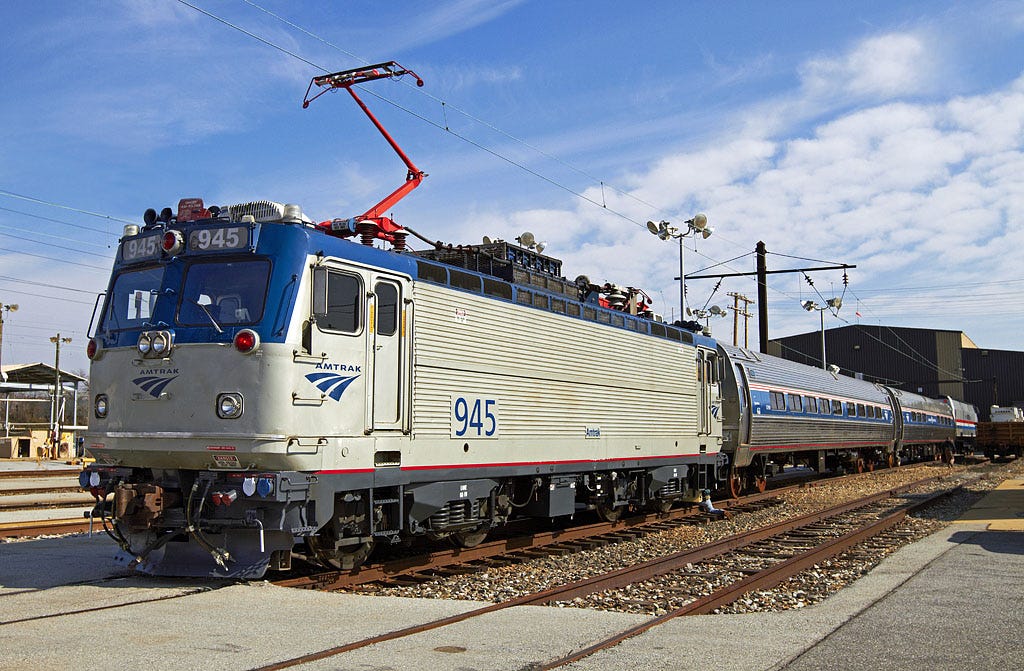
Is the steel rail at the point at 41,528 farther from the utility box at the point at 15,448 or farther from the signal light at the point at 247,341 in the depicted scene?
the utility box at the point at 15,448

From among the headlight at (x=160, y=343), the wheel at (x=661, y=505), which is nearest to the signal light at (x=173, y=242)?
the headlight at (x=160, y=343)

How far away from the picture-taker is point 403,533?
33.8 ft

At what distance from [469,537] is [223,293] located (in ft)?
15.2

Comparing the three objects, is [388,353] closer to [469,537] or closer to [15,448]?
[469,537]

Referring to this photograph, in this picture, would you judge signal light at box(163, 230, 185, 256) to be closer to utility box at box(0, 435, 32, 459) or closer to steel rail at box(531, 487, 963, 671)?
steel rail at box(531, 487, 963, 671)

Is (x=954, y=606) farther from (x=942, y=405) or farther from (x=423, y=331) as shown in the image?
(x=942, y=405)

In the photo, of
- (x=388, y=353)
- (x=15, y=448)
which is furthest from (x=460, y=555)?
(x=15, y=448)

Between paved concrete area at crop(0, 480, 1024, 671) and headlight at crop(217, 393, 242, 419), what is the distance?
167 centimetres

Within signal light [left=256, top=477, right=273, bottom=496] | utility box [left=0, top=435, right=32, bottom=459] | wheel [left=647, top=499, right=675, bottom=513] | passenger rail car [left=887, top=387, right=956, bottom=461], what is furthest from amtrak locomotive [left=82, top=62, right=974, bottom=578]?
utility box [left=0, top=435, right=32, bottom=459]

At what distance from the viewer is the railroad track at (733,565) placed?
6828 mm

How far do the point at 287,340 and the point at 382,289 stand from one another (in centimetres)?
140

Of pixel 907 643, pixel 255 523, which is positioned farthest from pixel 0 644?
pixel 907 643

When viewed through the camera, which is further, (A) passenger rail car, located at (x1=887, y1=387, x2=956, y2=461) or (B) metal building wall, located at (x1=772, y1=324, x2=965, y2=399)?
(B) metal building wall, located at (x1=772, y1=324, x2=965, y2=399)

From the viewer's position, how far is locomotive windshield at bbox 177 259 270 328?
845 cm
